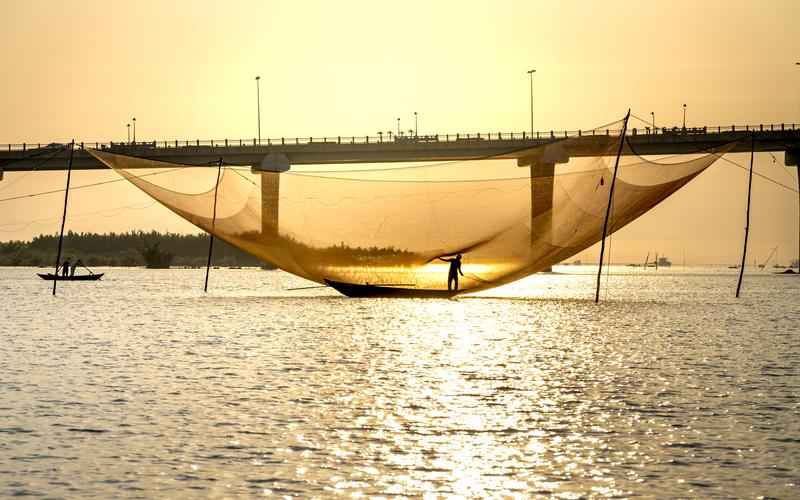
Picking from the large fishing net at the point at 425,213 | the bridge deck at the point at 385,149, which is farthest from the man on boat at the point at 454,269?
the bridge deck at the point at 385,149

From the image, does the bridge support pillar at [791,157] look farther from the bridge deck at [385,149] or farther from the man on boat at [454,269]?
the man on boat at [454,269]

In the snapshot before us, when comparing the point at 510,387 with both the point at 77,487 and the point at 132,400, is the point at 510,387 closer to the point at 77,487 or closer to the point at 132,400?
the point at 132,400

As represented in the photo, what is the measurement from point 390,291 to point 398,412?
34867 mm

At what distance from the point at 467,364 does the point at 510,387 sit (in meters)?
4.74

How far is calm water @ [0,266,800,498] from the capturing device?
44.5 ft

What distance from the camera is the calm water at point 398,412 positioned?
13555 mm

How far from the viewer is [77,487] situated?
1313 centimetres

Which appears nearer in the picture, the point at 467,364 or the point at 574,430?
the point at 574,430

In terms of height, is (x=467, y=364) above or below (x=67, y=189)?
below

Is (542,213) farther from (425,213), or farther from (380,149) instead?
(380,149)

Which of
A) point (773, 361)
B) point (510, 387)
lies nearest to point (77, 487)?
point (510, 387)

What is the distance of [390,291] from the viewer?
2114 inches

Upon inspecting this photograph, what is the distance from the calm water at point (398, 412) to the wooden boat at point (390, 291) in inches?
525

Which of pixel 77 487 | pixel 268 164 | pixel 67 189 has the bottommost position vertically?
pixel 77 487
